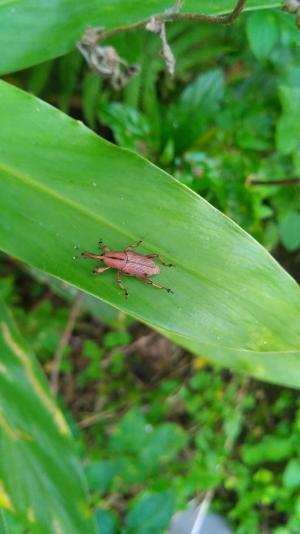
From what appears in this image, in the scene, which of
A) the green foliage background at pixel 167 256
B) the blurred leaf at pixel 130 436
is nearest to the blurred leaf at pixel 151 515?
the green foliage background at pixel 167 256

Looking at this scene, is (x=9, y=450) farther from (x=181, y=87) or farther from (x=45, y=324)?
(x=181, y=87)

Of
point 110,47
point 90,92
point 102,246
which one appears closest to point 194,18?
point 110,47

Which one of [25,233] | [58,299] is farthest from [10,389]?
[58,299]

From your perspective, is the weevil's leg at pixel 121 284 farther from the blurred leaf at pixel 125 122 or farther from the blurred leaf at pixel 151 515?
the blurred leaf at pixel 151 515

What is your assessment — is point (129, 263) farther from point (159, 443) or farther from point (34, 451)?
point (159, 443)

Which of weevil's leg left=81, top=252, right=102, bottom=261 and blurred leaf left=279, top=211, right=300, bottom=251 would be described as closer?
weevil's leg left=81, top=252, right=102, bottom=261

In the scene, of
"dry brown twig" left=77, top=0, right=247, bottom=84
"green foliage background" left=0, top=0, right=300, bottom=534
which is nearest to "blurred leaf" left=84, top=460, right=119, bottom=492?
"green foliage background" left=0, top=0, right=300, bottom=534

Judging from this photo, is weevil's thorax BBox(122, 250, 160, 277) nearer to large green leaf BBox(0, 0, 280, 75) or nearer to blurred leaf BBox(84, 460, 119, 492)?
large green leaf BBox(0, 0, 280, 75)
